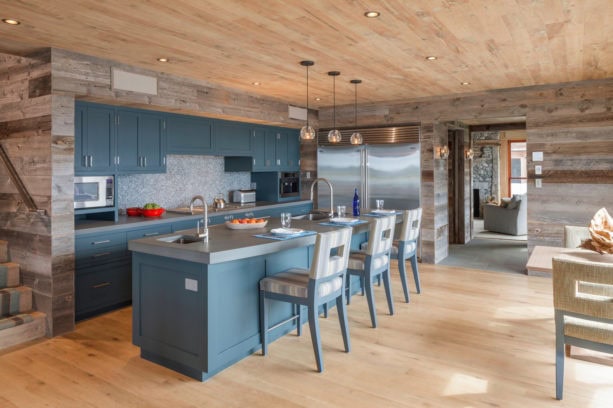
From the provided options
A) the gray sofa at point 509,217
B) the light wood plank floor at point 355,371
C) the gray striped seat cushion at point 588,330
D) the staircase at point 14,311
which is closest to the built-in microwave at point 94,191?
the staircase at point 14,311

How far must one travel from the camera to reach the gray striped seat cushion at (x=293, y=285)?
3.27 m

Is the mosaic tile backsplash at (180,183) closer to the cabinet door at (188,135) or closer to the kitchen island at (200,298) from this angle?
the cabinet door at (188,135)

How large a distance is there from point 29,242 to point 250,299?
2.27 meters

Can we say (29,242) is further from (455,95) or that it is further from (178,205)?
(455,95)

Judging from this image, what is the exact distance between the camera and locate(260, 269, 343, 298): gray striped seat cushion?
327 cm

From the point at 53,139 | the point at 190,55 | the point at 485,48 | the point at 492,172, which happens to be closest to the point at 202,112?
the point at 190,55

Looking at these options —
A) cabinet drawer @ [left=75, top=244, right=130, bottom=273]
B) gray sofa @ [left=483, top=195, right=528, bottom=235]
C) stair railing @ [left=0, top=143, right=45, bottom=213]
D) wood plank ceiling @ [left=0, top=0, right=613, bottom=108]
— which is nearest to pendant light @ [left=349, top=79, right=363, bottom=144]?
wood plank ceiling @ [left=0, top=0, right=613, bottom=108]

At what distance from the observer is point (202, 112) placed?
5.47 m

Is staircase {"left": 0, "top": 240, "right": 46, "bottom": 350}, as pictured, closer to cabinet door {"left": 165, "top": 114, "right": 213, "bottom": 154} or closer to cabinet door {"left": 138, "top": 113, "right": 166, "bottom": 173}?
cabinet door {"left": 138, "top": 113, "right": 166, "bottom": 173}

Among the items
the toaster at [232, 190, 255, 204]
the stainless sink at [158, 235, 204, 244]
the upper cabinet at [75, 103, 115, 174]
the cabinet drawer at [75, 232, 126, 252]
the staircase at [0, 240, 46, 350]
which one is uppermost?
the upper cabinet at [75, 103, 115, 174]

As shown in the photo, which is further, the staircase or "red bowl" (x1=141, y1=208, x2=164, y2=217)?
"red bowl" (x1=141, y1=208, x2=164, y2=217)

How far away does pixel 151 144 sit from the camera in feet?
16.9

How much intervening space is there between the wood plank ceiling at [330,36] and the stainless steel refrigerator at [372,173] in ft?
6.13

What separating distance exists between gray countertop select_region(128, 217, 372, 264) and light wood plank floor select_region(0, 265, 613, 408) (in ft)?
2.83
